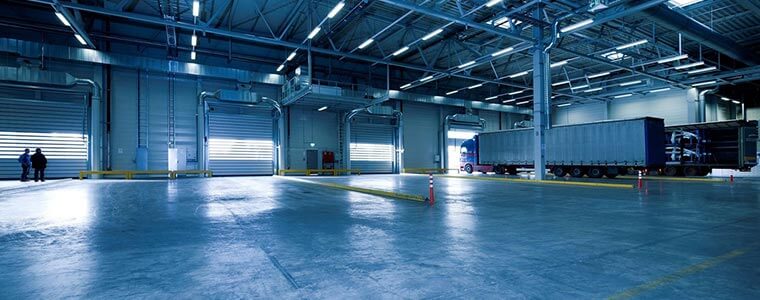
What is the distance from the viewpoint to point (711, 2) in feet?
55.7

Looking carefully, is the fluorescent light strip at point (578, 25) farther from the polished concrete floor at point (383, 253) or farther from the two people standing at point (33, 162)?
the two people standing at point (33, 162)

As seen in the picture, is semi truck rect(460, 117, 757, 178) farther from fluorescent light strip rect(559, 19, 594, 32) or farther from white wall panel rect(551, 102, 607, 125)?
white wall panel rect(551, 102, 607, 125)

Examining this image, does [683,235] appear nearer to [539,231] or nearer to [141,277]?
[539,231]

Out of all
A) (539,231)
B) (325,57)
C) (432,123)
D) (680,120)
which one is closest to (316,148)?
(325,57)

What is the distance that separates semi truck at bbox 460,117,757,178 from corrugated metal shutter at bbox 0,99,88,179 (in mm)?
26760

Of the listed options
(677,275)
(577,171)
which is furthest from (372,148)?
(677,275)

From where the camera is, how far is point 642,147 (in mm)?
18250

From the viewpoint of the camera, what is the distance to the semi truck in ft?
61.2

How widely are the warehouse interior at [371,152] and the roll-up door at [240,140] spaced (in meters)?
0.14

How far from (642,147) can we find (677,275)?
18.0 m

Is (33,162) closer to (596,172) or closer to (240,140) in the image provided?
(240,140)

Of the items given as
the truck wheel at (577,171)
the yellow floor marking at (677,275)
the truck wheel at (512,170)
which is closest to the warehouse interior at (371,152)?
the yellow floor marking at (677,275)

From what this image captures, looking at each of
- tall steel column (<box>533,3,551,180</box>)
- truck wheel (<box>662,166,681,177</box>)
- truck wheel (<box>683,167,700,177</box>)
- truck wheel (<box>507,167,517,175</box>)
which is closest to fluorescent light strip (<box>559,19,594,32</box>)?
tall steel column (<box>533,3,551,180</box>)

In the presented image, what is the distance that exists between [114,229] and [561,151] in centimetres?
2232
